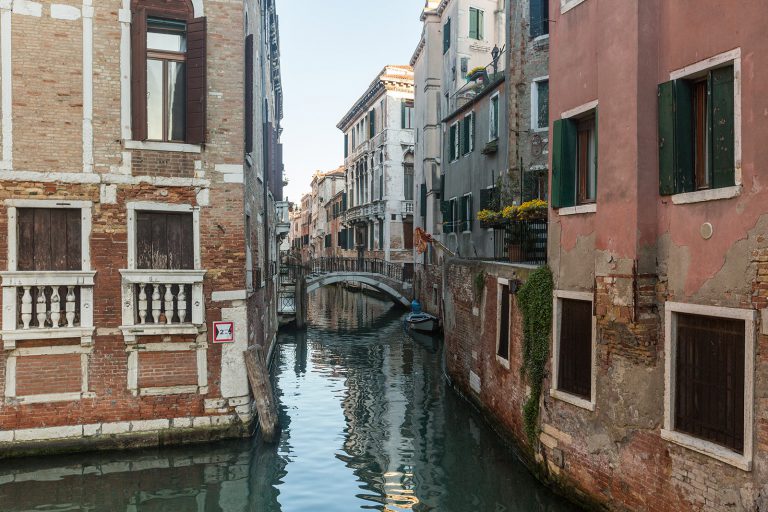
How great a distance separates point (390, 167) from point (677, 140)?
101 feet

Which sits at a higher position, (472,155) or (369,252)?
(472,155)

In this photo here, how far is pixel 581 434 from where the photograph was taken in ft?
24.1

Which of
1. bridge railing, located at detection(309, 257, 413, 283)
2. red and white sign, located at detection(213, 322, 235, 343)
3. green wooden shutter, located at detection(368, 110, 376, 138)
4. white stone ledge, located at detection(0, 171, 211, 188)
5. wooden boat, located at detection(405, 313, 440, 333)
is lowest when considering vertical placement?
wooden boat, located at detection(405, 313, 440, 333)

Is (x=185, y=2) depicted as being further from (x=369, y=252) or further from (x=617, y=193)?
(x=369, y=252)

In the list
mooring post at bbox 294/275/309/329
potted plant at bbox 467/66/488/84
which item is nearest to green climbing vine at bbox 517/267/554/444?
potted plant at bbox 467/66/488/84

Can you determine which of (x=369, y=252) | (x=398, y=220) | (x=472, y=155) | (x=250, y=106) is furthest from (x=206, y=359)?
(x=369, y=252)

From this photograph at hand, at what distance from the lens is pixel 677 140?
6.16 metres

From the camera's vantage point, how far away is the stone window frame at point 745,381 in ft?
17.1

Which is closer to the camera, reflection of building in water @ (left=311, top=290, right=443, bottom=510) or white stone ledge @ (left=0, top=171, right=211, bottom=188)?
white stone ledge @ (left=0, top=171, right=211, bottom=188)

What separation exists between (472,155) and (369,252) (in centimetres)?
2089

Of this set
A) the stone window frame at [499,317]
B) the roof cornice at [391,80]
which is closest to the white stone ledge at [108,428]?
the stone window frame at [499,317]

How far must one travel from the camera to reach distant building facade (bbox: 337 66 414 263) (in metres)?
35.9

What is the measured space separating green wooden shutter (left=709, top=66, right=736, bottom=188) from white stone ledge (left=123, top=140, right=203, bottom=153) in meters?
6.89

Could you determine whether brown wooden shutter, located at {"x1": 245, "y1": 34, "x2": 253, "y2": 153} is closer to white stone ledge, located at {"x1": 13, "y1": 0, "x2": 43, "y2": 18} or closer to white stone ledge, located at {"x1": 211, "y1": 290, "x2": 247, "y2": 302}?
white stone ledge, located at {"x1": 211, "y1": 290, "x2": 247, "y2": 302}
